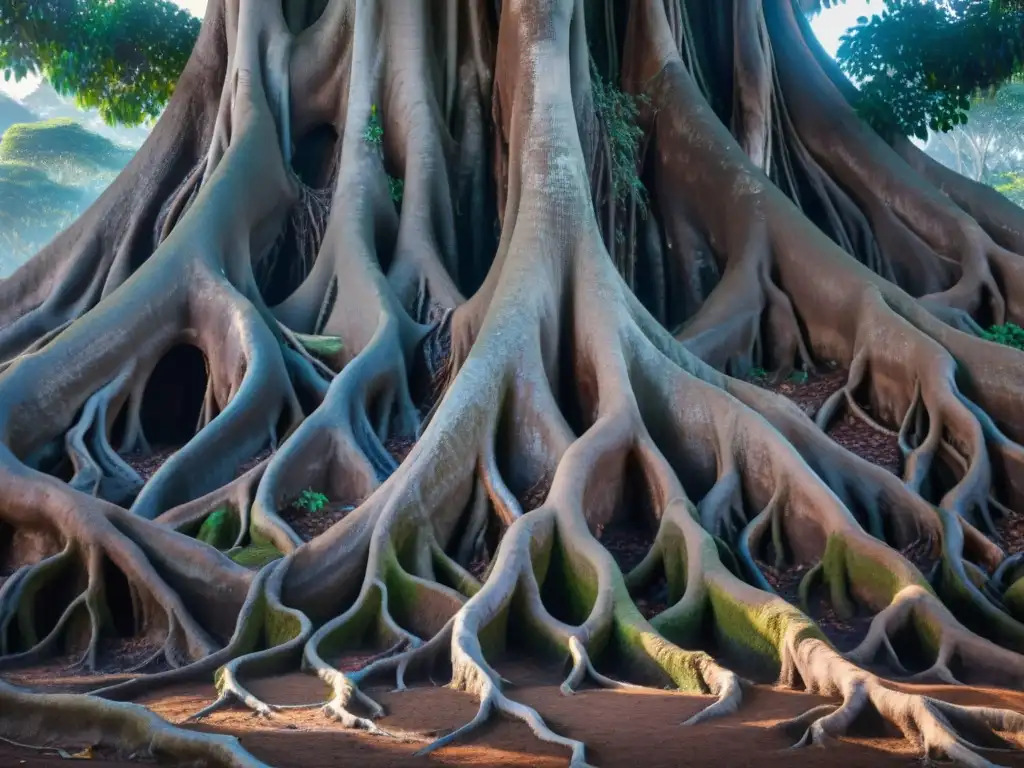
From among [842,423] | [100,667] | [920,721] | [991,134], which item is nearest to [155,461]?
[100,667]

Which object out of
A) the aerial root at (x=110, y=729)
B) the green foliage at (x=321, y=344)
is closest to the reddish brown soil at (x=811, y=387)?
the green foliage at (x=321, y=344)

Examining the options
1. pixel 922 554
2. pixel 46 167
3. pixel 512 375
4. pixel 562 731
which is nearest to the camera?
pixel 562 731

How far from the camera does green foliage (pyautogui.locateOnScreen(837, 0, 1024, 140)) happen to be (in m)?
10.2

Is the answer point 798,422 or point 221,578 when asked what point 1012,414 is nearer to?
point 798,422

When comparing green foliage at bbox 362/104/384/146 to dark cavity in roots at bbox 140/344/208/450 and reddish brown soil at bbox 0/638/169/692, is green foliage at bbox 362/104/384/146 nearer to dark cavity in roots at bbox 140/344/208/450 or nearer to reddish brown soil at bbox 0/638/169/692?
dark cavity in roots at bbox 140/344/208/450

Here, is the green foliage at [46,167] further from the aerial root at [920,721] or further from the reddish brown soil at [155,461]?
the aerial root at [920,721]

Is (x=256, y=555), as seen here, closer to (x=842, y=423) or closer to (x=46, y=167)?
(x=842, y=423)

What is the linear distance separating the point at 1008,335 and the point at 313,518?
5861 millimetres

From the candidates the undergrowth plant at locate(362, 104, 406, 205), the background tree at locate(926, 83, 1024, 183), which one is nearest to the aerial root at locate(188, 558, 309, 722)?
the undergrowth plant at locate(362, 104, 406, 205)

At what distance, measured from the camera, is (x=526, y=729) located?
347 cm

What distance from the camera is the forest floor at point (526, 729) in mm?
3051

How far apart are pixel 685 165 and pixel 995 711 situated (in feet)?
23.6

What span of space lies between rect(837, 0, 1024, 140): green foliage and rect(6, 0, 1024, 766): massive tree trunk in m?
0.47

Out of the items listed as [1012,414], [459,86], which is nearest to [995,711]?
[1012,414]
